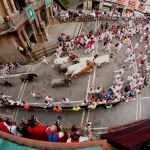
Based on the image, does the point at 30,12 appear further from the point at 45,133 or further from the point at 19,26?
the point at 45,133

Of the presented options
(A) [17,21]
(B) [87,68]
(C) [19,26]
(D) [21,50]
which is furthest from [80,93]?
(A) [17,21]

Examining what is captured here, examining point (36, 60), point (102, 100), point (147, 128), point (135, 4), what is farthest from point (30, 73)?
point (135, 4)

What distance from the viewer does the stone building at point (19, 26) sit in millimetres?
30097

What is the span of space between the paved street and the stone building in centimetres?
300

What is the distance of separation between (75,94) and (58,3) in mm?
25321

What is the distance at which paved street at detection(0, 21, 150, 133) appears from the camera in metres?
25.3

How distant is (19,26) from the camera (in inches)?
1189

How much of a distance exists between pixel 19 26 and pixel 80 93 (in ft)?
34.5

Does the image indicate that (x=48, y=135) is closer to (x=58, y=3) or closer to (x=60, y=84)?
(x=60, y=84)

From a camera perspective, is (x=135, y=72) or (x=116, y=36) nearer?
(x=135, y=72)

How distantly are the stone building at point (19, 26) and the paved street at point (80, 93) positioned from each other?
3000 millimetres

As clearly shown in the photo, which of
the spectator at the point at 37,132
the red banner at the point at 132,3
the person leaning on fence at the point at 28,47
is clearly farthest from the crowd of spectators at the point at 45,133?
the red banner at the point at 132,3

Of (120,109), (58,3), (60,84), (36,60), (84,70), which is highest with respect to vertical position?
(58,3)

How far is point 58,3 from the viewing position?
157 feet
